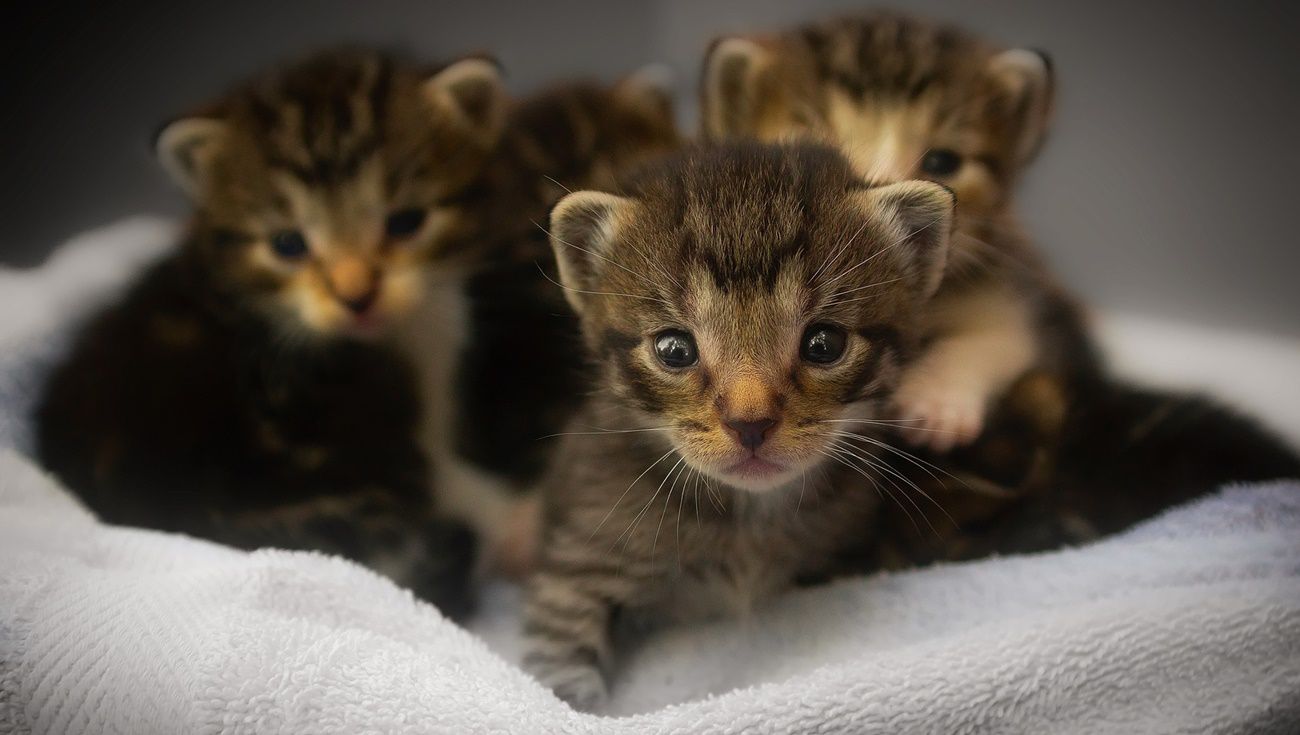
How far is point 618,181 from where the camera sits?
4.36 ft

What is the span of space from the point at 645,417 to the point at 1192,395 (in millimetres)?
855

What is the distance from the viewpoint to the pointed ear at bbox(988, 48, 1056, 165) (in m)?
1.42

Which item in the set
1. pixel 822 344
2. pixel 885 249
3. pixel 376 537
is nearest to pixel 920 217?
pixel 885 249

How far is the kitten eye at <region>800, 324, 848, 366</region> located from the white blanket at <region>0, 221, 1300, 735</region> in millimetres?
331

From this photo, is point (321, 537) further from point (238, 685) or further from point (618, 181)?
point (618, 181)

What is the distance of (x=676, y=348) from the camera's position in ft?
3.81

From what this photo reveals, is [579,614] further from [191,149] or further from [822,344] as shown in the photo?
[191,149]

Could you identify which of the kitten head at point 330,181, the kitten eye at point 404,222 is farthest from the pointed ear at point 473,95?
the kitten eye at point 404,222

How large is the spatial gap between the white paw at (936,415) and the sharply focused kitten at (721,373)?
9 cm

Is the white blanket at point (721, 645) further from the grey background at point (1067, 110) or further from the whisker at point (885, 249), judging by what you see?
the whisker at point (885, 249)

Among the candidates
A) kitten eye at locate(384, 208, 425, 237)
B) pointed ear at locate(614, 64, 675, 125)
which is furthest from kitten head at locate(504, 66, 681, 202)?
kitten eye at locate(384, 208, 425, 237)

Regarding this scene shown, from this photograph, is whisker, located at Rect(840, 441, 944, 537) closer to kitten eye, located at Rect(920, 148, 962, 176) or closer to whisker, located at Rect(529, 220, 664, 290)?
whisker, located at Rect(529, 220, 664, 290)

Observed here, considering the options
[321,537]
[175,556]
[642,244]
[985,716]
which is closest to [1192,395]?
[985,716]

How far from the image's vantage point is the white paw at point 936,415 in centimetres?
137
